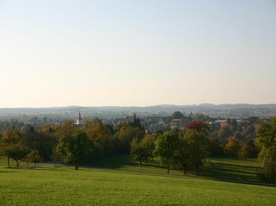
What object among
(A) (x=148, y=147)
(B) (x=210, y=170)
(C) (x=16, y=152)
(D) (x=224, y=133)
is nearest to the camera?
(C) (x=16, y=152)

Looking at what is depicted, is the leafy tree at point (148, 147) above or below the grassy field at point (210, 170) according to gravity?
above

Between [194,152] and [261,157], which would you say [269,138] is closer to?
[261,157]

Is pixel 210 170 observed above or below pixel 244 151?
below

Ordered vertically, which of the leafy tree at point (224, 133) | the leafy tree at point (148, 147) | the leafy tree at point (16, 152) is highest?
the leafy tree at point (16, 152)

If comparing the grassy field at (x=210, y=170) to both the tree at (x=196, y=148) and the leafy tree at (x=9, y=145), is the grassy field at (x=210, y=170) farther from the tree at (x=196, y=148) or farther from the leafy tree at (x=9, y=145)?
the leafy tree at (x=9, y=145)

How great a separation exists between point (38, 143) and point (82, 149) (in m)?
29.4

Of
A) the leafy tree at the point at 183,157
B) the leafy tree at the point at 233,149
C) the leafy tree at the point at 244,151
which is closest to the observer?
the leafy tree at the point at 183,157

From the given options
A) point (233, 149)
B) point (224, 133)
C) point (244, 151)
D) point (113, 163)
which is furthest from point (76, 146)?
point (224, 133)

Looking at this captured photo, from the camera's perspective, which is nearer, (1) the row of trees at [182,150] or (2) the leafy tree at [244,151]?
(1) the row of trees at [182,150]

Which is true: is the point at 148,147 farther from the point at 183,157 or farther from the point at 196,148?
the point at 196,148

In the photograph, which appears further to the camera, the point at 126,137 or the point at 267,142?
the point at 126,137

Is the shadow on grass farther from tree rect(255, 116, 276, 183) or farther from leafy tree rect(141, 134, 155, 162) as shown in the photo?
tree rect(255, 116, 276, 183)

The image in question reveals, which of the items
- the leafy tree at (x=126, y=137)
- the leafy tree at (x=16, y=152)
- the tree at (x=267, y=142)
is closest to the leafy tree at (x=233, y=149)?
the leafy tree at (x=126, y=137)

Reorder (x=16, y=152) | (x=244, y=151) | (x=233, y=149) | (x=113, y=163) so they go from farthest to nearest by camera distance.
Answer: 1. (x=233, y=149)
2. (x=244, y=151)
3. (x=113, y=163)
4. (x=16, y=152)
